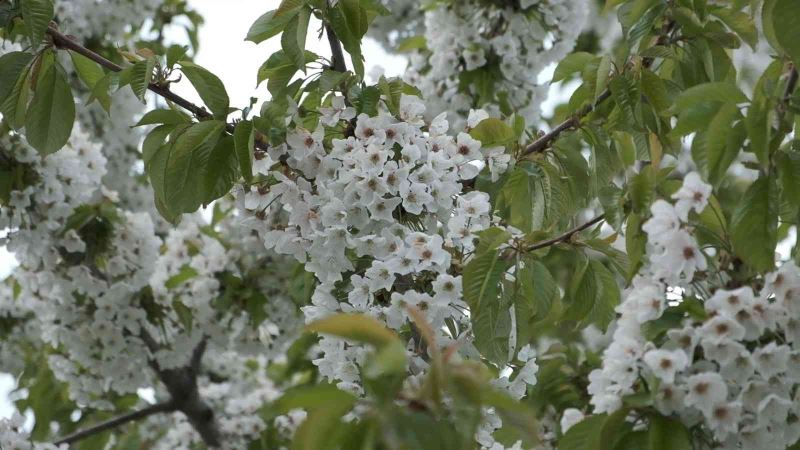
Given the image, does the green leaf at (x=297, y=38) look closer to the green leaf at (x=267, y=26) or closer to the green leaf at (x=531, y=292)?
the green leaf at (x=267, y=26)

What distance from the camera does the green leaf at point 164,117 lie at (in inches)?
100

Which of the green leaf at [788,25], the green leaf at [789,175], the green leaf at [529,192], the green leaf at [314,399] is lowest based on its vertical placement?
the green leaf at [314,399]

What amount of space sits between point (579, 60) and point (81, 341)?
8.55 feet

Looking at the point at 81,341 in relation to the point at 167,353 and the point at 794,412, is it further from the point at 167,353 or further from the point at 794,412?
the point at 794,412

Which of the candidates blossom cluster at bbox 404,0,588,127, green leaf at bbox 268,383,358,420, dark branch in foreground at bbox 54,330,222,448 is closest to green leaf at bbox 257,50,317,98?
green leaf at bbox 268,383,358,420

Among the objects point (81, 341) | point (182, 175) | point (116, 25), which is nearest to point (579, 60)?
point (182, 175)

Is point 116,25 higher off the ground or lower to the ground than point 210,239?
higher

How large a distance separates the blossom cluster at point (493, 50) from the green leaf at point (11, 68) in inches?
83.4

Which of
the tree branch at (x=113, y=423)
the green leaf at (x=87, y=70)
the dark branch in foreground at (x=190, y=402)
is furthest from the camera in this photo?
the dark branch in foreground at (x=190, y=402)

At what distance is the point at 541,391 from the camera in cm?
364

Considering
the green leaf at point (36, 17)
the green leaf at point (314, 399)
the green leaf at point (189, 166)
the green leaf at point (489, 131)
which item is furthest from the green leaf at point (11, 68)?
the green leaf at point (314, 399)

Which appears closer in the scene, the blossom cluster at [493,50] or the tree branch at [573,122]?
the tree branch at [573,122]

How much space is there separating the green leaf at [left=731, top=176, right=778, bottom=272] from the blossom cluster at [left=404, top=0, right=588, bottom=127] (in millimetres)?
2310

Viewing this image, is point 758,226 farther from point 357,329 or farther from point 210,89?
point 210,89
